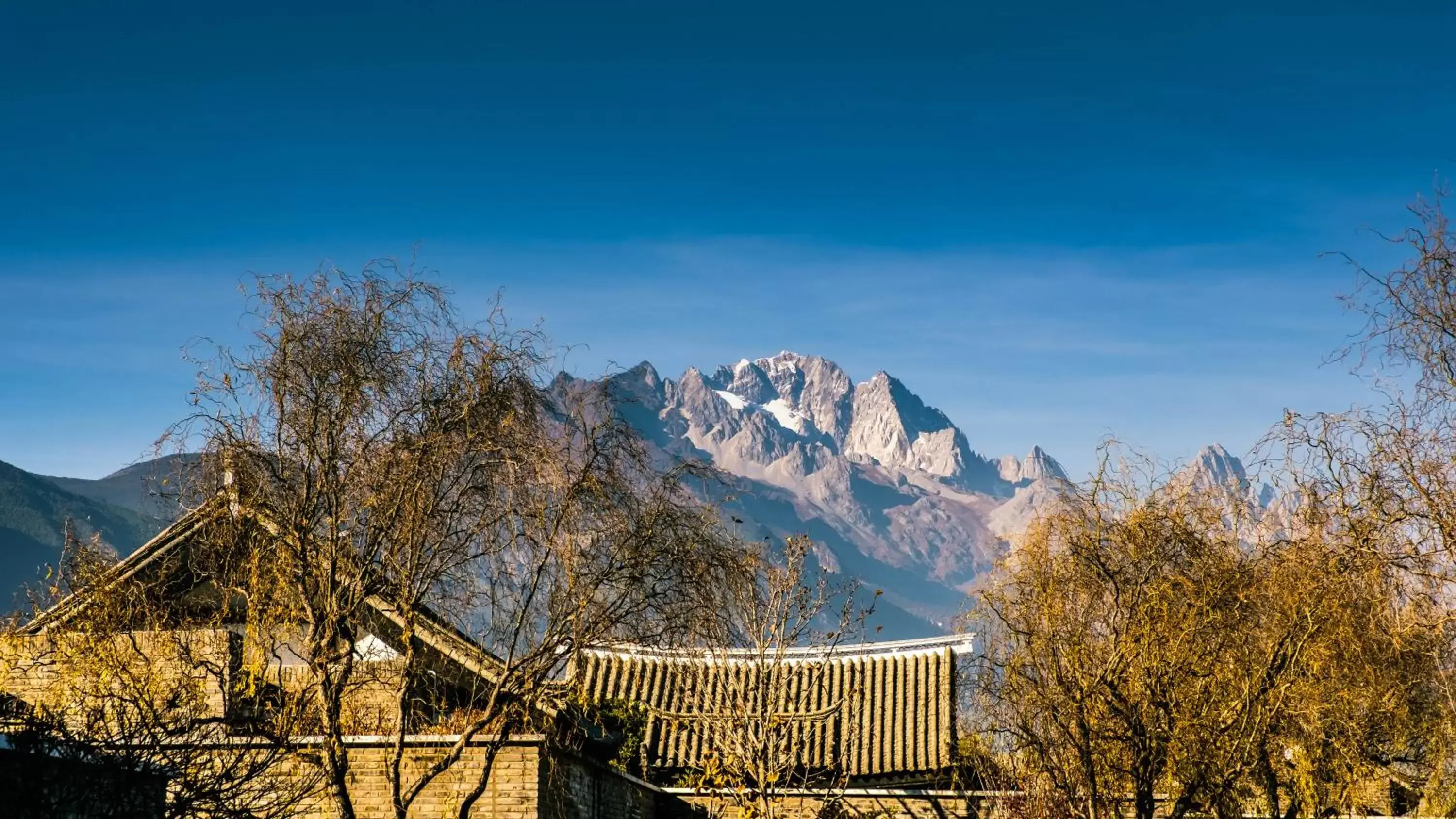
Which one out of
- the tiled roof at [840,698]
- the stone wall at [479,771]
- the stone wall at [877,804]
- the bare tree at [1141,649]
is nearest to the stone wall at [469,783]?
the stone wall at [479,771]

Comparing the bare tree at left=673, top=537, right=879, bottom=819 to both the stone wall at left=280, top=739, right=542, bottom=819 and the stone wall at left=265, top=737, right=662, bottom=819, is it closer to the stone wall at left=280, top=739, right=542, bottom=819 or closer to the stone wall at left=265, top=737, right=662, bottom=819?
the stone wall at left=265, top=737, right=662, bottom=819

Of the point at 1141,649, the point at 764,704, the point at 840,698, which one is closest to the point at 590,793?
the point at 764,704

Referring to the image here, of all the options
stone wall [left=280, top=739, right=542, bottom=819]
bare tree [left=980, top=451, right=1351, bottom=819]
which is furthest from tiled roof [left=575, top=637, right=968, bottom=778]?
bare tree [left=980, top=451, right=1351, bottom=819]

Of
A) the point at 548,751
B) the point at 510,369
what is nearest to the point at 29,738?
the point at 510,369

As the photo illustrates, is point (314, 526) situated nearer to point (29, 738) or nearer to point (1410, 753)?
point (29, 738)

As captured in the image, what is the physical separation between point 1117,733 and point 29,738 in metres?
11.6

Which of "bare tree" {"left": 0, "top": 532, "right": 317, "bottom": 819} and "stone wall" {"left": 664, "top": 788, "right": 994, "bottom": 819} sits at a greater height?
"bare tree" {"left": 0, "top": 532, "right": 317, "bottom": 819}

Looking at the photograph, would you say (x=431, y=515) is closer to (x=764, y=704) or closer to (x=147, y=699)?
(x=147, y=699)

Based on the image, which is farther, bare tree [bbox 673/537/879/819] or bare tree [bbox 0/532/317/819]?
bare tree [bbox 673/537/879/819]

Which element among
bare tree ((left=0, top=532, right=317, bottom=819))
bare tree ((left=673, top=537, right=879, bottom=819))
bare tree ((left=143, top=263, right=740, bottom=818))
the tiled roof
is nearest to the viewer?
bare tree ((left=0, top=532, right=317, bottom=819))

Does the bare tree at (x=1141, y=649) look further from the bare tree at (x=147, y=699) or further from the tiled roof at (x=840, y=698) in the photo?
the tiled roof at (x=840, y=698)

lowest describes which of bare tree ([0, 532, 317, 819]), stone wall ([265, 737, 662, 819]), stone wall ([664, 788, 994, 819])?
stone wall ([664, 788, 994, 819])

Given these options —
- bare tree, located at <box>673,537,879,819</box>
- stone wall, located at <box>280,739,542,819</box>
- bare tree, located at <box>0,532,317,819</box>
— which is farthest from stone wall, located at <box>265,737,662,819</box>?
bare tree, located at <box>673,537,879,819</box>

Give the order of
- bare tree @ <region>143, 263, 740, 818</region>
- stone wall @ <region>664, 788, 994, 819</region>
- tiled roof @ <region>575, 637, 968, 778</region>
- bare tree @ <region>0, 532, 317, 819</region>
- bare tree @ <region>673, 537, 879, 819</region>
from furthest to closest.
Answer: tiled roof @ <region>575, 637, 968, 778</region>, stone wall @ <region>664, 788, 994, 819</region>, bare tree @ <region>673, 537, 879, 819</region>, bare tree @ <region>143, 263, 740, 818</region>, bare tree @ <region>0, 532, 317, 819</region>
